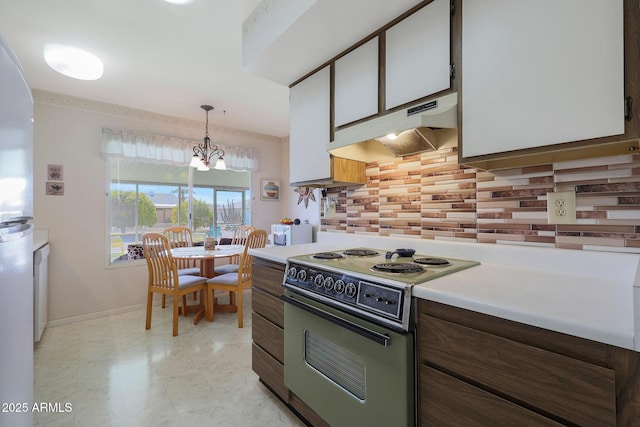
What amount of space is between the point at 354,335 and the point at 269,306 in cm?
74

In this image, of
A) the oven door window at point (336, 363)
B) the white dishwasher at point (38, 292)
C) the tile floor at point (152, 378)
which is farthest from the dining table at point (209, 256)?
the oven door window at point (336, 363)

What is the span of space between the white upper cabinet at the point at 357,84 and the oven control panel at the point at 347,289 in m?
0.96

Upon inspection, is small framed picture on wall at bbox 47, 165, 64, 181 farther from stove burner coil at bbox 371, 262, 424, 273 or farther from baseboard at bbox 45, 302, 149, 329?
stove burner coil at bbox 371, 262, 424, 273

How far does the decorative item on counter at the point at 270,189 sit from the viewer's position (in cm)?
462

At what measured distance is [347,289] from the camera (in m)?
1.20

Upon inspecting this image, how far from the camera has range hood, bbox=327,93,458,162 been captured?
4.09ft

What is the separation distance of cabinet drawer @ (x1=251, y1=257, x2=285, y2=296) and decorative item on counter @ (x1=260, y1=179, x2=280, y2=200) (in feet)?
9.27

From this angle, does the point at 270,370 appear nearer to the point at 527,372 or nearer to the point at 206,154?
the point at 527,372

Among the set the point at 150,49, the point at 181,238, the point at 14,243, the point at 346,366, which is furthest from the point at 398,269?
the point at 181,238

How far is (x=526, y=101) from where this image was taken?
106cm

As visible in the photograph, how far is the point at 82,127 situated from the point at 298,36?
293 cm

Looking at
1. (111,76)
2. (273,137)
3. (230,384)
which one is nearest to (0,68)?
(230,384)

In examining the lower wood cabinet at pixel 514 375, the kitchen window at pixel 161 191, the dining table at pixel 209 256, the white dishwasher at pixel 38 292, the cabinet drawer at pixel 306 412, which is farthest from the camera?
the kitchen window at pixel 161 191

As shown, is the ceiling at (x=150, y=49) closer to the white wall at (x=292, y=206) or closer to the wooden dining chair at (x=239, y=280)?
the white wall at (x=292, y=206)
